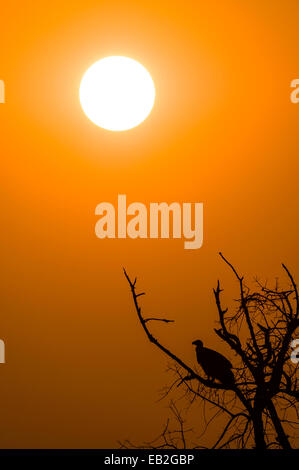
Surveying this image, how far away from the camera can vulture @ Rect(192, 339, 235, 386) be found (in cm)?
156

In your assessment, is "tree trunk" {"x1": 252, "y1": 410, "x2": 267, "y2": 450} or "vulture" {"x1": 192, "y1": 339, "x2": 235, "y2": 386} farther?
"vulture" {"x1": 192, "y1": 339, "x2": 235, "y2": 386}

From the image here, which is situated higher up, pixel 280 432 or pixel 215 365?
pixel 215 365

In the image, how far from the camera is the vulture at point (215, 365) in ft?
5.12

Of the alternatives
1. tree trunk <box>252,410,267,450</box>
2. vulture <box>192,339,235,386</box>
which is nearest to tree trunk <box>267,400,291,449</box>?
tree trunk <box>252,410,267,450</box>

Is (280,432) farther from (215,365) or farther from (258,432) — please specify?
(215,365)

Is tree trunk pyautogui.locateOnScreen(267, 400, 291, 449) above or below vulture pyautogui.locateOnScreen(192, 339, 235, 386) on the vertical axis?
below

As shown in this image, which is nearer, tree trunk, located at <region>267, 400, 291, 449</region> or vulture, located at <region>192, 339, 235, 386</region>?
tree trunk, located at <region>267, 400, 291, 449</region>

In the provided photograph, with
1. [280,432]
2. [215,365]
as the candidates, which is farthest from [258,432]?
[215,365]

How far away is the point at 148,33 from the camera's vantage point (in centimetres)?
269

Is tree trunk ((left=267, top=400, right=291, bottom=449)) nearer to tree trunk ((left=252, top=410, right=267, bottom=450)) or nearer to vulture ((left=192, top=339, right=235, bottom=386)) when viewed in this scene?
tree trunk ((left=252, top=410, right=267, bottom=450))

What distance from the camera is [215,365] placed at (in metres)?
1.66

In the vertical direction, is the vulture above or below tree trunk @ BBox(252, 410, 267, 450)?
above
